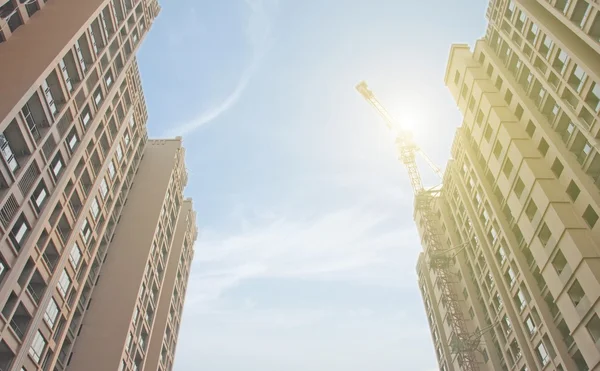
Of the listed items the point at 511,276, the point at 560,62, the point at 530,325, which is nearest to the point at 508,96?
the point at 560,62

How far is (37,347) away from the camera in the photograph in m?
31.0

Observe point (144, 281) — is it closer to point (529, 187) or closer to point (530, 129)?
point (529, 187)

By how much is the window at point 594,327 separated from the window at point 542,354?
7865 mm

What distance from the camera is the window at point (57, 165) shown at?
33750 mm

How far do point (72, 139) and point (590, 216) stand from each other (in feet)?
126

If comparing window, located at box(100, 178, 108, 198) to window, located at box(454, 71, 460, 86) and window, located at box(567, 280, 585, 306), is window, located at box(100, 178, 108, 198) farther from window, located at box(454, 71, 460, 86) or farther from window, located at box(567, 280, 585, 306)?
window, located at box(567, 280, 585, 306)

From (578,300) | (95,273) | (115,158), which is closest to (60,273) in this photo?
(95,273)

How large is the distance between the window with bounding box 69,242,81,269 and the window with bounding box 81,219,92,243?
4.19ft

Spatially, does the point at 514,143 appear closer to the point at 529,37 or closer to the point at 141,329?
the point at 529,37

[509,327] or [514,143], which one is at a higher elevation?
[514,143]

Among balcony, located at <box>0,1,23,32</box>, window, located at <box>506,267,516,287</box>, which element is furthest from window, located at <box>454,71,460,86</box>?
balcony, located at <box>0,1,23,32</box>

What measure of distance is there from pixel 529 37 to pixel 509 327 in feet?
85.3

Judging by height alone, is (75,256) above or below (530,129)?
below

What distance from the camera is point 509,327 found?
4325 cm
